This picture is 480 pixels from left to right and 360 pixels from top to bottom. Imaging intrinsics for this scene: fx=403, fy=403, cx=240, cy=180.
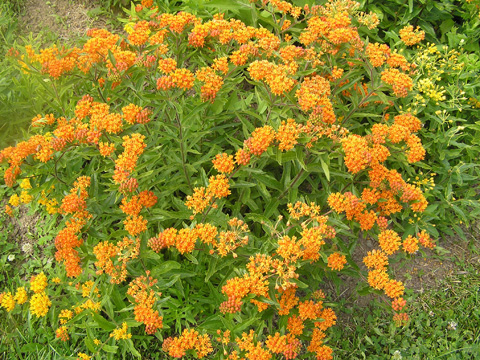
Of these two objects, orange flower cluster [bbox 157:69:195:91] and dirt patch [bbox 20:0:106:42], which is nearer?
orange flower cluster [bbox 157:69:195:91]

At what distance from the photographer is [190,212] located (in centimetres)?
343

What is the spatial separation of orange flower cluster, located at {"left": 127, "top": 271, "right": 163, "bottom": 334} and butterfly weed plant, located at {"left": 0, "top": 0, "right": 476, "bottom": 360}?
14 millimetres

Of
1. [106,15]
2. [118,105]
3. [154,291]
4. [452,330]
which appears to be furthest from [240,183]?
[106,15]

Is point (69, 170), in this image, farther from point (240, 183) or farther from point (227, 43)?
point (227, 43)

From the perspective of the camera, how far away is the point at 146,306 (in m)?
2.89

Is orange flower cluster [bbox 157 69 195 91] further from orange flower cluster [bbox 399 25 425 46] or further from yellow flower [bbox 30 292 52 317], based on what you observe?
orange flower cluster [bbox 399 25 425 46]

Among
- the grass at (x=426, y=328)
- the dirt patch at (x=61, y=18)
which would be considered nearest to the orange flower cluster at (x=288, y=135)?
the grass at (x=426, y=328)

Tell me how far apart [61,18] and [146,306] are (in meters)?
4.99

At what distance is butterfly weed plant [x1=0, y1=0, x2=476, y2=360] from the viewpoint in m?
2.97

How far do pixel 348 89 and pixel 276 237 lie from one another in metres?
1.75

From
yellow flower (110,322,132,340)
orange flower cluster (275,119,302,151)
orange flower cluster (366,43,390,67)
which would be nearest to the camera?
orange flower cluster (275,119,302,151)

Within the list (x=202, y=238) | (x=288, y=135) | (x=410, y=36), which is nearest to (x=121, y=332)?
(x=202, y=238)

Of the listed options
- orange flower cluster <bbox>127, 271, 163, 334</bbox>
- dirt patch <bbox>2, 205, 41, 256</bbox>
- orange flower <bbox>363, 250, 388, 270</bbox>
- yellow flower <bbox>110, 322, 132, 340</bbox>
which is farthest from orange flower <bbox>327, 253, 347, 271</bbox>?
dirt patch <bbox>2, 205, 41, 256</bbox>

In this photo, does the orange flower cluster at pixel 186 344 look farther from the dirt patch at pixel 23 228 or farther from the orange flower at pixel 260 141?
the dirt patch at pixel 23 228
